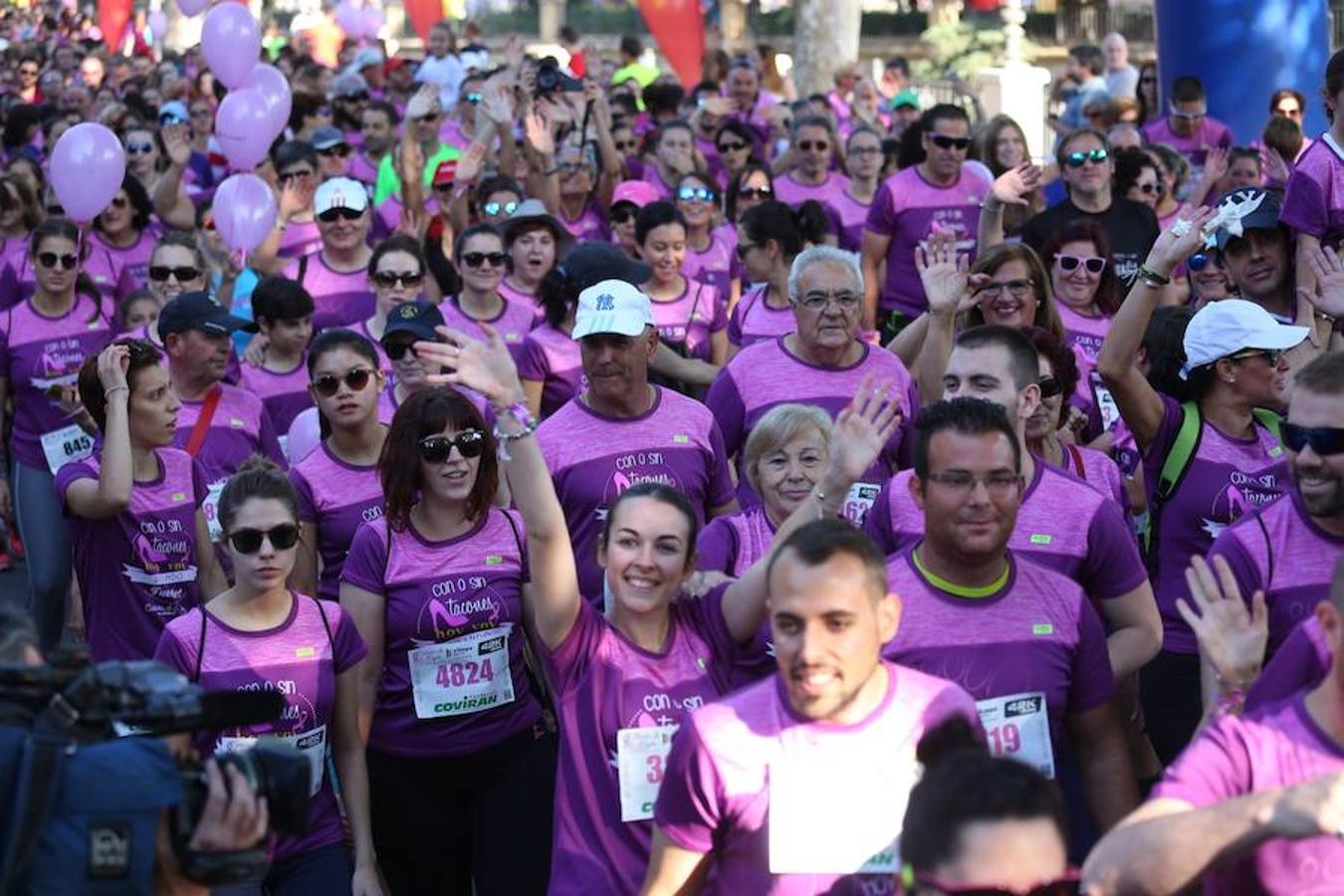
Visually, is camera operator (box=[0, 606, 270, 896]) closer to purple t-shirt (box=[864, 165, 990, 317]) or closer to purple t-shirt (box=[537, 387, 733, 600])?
purple t-shirt (box=[537, 387, 733, 600])

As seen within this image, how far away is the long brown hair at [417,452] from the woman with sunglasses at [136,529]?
1.27 m

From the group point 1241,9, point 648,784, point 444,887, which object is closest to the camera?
point 648,784

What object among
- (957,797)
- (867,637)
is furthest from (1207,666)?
(957,797)

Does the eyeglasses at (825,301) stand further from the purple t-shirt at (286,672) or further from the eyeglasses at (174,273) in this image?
the eyeglasses at (174,273)

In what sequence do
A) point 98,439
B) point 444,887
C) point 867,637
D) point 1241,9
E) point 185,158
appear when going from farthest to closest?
point 1241,9, point 185,158, point 98,439, point 444,887, point 867,637

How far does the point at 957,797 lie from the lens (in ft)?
11.4

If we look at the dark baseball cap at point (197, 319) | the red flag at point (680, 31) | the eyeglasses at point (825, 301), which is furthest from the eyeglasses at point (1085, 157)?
the red flag at point (680, 31)

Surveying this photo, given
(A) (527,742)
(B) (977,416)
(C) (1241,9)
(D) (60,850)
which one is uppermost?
(C) (1241,9)

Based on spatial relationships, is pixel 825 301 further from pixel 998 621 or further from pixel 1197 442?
pixel 998 621

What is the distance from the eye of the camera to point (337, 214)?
34.0ft

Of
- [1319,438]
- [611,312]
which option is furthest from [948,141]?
[1319,438]

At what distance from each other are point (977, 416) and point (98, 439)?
13.6 ft

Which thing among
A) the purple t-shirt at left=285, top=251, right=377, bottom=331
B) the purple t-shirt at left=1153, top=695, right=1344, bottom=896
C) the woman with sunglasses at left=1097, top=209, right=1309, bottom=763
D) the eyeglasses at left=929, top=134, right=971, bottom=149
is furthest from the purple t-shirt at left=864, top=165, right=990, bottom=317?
the purple t-shirt at left=1153, top=695, right=1344, bottom=896

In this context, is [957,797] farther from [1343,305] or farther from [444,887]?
[1343,305]
